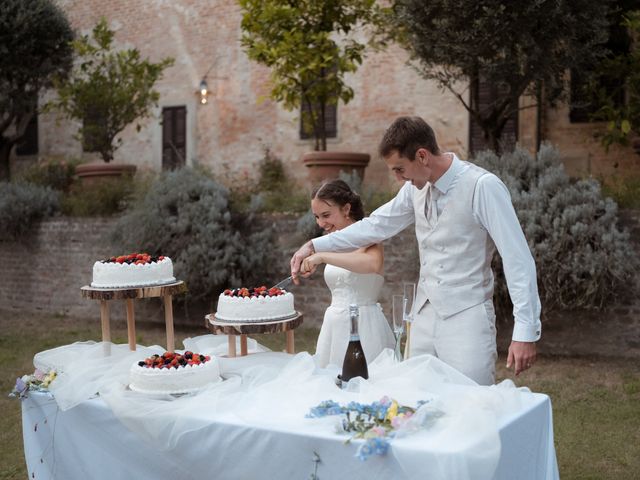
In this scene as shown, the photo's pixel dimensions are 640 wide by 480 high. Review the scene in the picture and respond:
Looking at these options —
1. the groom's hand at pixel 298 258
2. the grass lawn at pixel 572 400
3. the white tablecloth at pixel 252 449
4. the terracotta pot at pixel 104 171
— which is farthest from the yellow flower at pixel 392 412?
the terracotta pot at pixel 104 171

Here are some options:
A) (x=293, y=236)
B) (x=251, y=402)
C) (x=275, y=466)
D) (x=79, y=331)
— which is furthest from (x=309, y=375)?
(x=79, y=331)

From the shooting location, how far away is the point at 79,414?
3201 mm

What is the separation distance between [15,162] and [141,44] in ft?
14.8

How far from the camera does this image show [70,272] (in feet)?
40.5

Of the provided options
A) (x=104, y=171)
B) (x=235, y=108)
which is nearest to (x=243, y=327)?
(x=104, y=171)

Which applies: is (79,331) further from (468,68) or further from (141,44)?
(141,44)

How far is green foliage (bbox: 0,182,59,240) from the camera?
1247 centimetres

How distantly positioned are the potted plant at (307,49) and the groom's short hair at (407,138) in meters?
7.68

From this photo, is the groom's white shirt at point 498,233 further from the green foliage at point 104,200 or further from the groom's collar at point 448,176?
the green foliage at point 104,200

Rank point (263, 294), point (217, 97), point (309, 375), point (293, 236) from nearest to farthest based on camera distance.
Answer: point (309, 375) < point (263, 294) < point (293, 236) < point (217, 97)

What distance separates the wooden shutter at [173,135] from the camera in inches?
669

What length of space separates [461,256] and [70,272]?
→ 10.1 metres

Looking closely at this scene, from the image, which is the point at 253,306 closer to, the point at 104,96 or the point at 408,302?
the point at 408,302

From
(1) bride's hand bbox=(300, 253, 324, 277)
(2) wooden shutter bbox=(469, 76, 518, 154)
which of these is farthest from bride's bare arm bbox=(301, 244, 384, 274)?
(2) wooden shutter bbox=(469, 76, 518, 154)
